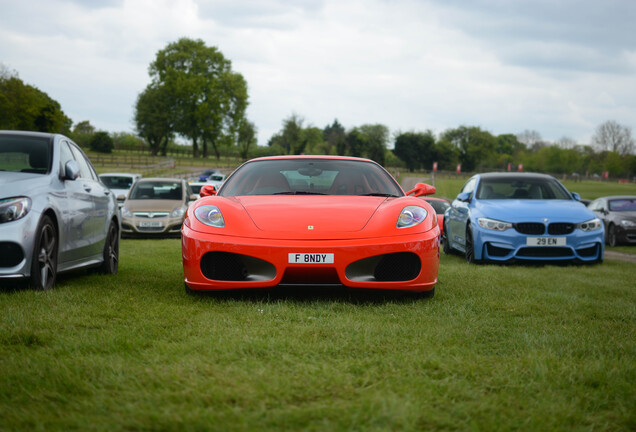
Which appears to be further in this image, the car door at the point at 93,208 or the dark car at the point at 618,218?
the dark car at the point at 618,218

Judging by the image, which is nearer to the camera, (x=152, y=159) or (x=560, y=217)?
(x=560, y=217)

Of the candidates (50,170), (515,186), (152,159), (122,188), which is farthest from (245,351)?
(152,159)

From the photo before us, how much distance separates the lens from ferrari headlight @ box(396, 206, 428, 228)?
5.82 metres

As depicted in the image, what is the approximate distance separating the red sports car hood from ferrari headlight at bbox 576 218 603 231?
5.60 m

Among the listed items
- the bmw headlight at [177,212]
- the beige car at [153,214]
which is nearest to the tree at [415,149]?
the beige car at [153,214]

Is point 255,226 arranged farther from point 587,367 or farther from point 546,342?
point 587,367

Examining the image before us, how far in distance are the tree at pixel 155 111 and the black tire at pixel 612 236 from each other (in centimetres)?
6760

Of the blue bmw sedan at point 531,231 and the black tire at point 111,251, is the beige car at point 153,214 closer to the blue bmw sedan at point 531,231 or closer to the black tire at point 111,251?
the blue bmw sedan at point 531,231

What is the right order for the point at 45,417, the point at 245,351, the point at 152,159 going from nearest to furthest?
the point at 45,417, the point at 245,351, the point at 152,159

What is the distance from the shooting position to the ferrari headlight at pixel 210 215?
581cm

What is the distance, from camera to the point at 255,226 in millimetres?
5660

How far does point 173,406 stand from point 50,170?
4.44 metres

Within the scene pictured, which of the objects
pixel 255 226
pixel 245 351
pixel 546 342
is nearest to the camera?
pixel 245 351

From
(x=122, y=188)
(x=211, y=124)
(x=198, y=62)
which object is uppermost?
(x=198, y=62)
